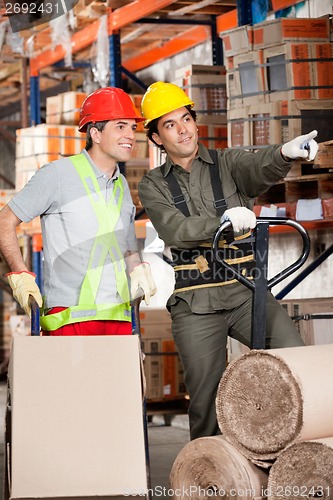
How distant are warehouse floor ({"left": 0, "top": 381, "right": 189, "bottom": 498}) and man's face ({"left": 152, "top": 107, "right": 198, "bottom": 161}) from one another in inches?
68.8

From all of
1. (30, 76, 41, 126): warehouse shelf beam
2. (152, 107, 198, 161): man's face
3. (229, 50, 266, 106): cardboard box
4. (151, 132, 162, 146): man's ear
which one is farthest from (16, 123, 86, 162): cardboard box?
(152, 107, 198, 161): man's face

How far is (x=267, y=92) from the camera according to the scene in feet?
22.9

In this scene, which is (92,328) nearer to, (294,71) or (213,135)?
(294,71)

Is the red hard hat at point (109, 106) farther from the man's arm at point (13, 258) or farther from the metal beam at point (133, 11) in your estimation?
the metal beam at point (133, 11)

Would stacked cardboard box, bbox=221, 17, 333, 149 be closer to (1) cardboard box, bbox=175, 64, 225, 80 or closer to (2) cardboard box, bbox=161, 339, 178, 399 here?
(1) cardboard box, bbox=175, 64, 225, 80

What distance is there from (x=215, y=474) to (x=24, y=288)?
1201mm

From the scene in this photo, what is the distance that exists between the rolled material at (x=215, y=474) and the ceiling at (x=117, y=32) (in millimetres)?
5467

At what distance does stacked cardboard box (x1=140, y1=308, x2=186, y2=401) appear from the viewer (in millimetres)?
8609

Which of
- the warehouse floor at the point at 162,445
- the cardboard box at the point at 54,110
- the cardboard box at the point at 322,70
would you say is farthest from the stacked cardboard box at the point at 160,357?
the cardboard box at the point at 54,110

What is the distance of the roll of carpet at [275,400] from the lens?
3820mm

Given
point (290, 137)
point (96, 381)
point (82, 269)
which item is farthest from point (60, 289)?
point (290, 137)

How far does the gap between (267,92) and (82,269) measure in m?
2.90

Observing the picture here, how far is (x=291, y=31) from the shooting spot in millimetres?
6863

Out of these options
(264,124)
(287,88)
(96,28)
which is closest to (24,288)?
(264,124)
